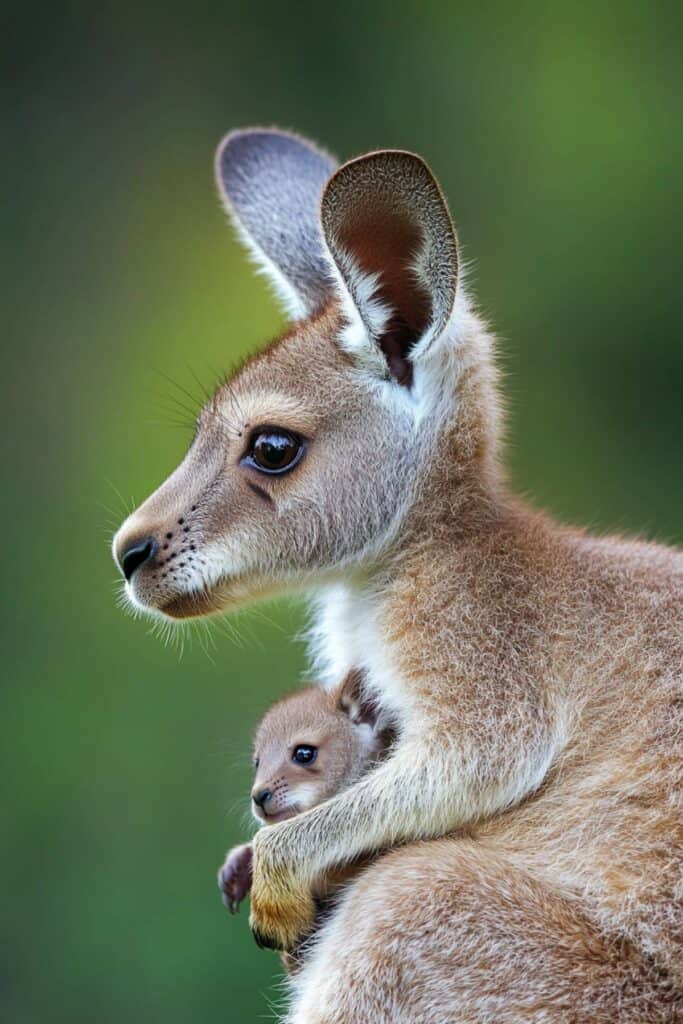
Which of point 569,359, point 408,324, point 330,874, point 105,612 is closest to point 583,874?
point 330,874

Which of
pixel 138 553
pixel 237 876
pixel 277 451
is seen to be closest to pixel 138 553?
pixel 138 553

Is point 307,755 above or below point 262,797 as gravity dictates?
above

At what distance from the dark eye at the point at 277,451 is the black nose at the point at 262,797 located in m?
0.88

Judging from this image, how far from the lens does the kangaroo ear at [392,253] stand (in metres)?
4.35

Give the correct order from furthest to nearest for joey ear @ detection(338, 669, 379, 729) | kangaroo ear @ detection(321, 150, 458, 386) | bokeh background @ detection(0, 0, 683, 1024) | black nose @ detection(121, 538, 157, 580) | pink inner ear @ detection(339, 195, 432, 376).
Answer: bokeh background @ detection(0, 0, 683, 1024) → joey ear @ detection(338, 669, 379, 729) → black nose @ detection(121, 538, 157, 580) → pink inner ear @ detection(339, 195, 432, 376) → kangaroo ear @ detection(321, 150, 458, 386)

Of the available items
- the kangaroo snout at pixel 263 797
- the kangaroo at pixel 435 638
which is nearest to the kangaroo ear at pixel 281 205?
the kangaroo at pixel 435 638

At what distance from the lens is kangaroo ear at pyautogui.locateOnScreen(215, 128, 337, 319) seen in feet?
18.7

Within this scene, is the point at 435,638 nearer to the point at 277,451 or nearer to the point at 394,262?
the point at 277,451

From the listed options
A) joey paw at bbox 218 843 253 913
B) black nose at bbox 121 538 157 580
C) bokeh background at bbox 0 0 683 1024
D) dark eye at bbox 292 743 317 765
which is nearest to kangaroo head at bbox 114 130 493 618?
black nose at bbox 121 538 157 580

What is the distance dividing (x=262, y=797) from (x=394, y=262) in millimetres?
1509

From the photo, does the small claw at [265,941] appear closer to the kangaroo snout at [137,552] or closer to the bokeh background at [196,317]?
the kangaroo snout at [137,552]

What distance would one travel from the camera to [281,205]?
582 cm

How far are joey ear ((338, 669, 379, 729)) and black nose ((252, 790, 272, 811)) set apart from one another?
0.32m

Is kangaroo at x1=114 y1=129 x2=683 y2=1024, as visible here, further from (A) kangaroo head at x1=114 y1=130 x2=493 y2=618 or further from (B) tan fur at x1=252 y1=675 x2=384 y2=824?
(B) tan fur at x1=252 y1=675 x2=384 y2=824
